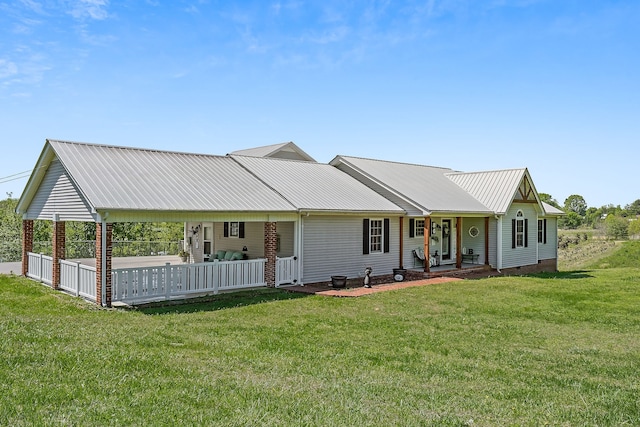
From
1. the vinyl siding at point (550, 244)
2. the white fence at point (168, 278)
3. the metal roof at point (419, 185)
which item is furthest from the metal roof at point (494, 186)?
the white fence at point (168, 278)

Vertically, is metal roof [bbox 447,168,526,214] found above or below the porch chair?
above

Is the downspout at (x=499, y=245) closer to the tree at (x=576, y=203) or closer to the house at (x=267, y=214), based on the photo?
the house at (x=267, y=214)

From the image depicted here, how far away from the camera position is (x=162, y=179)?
15508 mm

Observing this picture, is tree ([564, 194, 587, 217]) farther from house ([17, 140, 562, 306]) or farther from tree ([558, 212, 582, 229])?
house ([17, 140, 562, 306])

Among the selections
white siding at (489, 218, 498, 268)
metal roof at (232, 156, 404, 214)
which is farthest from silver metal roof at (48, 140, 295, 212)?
white siding at (489, 218, 498, 268)

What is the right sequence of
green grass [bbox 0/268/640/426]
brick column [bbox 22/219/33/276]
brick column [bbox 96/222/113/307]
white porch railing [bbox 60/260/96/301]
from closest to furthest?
green grass [bbox 0/268/640/426] < brick column [bbox 96/222/113/307] < white porch railing [bbox 60/260/96/301] < brick column [bbox 22/219/33/276]

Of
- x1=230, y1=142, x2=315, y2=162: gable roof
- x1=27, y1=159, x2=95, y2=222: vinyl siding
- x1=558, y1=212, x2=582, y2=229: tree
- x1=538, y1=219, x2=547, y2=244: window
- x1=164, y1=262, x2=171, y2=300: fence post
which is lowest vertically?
x1=558, y1=212, x2=582, y2=229: tree

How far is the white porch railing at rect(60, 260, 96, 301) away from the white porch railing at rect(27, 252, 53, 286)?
4.06 ft

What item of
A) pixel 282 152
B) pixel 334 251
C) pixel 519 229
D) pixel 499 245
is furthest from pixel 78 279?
pixel 519 229

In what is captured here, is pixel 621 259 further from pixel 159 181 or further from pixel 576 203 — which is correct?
pixel 576 203

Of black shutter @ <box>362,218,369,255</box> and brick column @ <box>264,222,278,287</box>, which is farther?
black shutter @ <box>362,218,369,255</box>

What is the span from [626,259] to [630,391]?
4615 centimetres

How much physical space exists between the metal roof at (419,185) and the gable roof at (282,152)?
4.79 meters

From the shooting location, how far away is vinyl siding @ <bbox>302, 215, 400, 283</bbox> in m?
17.5
